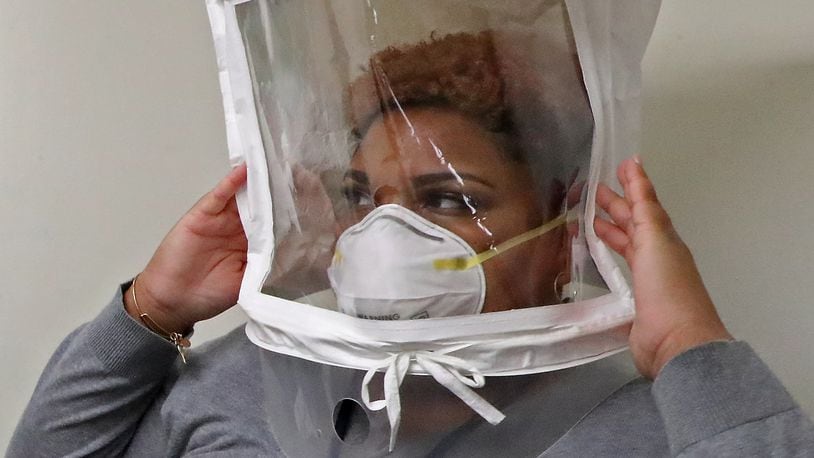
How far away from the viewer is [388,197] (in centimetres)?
76

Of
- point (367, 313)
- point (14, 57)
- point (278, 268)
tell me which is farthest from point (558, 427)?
point (14, 57)

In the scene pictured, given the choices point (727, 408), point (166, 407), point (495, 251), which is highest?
point (495, 251)

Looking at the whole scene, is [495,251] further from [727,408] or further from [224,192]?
[224,192]

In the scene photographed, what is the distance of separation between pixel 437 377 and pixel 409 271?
0.32 ft

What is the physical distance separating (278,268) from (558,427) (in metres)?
0.34

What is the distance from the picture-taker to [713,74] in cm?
100

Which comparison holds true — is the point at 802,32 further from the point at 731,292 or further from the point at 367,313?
the point at 367,313

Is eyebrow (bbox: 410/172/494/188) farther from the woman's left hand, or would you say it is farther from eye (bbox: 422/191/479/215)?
the woman's left hand

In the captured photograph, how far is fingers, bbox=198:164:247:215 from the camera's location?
0.92 metres

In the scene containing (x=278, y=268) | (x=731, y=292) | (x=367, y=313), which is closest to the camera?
(x=367, y=313)

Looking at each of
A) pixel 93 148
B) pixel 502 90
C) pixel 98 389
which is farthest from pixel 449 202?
pixel 93 148

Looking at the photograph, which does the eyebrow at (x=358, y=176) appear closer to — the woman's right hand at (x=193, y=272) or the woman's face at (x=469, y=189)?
the woman's face at (x=469, y=189)

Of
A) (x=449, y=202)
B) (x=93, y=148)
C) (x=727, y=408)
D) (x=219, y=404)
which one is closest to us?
(x=727, y=408)

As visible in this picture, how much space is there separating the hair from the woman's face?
15mm
